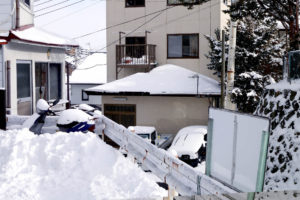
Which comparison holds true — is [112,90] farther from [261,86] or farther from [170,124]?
[261,86]

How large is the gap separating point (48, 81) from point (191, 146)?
7530 mm

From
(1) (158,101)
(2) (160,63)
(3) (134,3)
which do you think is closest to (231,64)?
(1) (158,101)

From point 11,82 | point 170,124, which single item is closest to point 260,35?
point 170,124

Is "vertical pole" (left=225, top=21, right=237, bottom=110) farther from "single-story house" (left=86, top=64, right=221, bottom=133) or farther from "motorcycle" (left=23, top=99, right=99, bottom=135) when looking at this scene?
"motorcycle" (left=23, top=99, right=99, bottom=135)

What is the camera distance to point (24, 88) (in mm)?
14953

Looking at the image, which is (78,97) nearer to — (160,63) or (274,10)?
(160,63)

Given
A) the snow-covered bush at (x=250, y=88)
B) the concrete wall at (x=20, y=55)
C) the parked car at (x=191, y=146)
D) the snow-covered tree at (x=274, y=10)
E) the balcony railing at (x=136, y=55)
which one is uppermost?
the snow-covered tree at (x=274, y=10)

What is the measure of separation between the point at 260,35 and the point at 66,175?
14.6 m

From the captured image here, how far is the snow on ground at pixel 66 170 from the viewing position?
22.1ft

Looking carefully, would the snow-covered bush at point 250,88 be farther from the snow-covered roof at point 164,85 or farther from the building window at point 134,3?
the building window at point 134,3

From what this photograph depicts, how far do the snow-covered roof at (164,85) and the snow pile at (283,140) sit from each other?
1195cm

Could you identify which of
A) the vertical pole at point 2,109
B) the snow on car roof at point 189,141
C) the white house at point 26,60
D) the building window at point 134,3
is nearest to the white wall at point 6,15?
the white house at point 26,60

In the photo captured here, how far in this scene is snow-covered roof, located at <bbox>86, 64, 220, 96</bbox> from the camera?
20422mm

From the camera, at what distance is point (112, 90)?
21.1 metres
